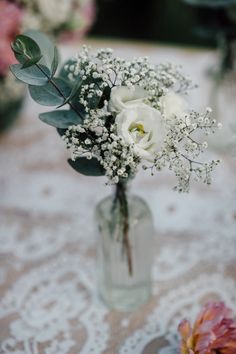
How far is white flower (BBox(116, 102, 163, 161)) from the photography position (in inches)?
29.3

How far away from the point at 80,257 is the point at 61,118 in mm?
412

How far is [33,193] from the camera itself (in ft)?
4.36

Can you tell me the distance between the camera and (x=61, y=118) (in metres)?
0.83

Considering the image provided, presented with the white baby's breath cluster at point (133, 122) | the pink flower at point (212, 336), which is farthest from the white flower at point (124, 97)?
the pink flower at point (212, 336)

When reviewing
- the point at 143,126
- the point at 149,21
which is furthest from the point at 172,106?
the point at 149,21

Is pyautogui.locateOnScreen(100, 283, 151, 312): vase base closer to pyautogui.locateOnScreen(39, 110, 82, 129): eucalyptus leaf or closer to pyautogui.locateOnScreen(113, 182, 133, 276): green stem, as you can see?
pyautogui.locateOnScreen(113, 182, 133, 276): green stem

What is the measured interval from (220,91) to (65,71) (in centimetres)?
71

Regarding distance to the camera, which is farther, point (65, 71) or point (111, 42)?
point (111, 42)

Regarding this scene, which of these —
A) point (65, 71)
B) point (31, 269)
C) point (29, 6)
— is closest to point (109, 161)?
point (65, 71)

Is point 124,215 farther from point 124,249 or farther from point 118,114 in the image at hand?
point 118,114

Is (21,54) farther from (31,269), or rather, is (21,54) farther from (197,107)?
(197,107)

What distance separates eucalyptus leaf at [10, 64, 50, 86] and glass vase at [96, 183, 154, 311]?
228 mm

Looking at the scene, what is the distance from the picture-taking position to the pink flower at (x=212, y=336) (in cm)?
80

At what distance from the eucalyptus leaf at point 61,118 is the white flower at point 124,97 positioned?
0.08m
